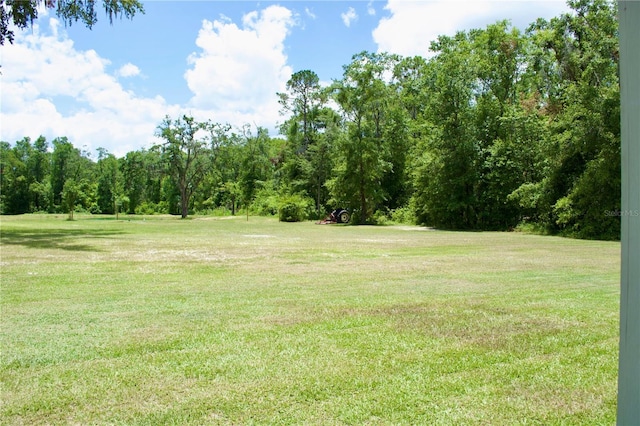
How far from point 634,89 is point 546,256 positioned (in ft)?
41.1

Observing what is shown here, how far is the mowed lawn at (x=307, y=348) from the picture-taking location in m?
3.15

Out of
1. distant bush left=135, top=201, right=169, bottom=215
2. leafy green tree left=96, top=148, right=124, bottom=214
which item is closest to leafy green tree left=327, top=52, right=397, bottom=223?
distant bush left=135, top=201, right=169, bottom=215

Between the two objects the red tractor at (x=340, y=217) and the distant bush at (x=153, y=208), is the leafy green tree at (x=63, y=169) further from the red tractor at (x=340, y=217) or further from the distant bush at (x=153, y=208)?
the red tractor at (x=340, y=217)

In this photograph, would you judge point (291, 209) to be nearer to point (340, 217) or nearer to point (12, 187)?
point (340, 217)

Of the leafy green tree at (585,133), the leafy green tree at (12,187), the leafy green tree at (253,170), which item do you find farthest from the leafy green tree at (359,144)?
the leafy green tree at (12,187)

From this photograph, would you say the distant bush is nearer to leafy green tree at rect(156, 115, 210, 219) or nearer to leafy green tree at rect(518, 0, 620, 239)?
leafy green tree at rect(156, 115, 210, 219)

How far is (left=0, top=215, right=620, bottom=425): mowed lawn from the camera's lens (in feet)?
10.3

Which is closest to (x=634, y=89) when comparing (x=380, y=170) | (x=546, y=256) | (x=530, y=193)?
(x=546, y=256)

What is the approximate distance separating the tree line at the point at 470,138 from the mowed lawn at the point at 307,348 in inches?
625

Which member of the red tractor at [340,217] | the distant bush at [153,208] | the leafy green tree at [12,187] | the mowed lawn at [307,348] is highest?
the leafy green tree at [12,187]

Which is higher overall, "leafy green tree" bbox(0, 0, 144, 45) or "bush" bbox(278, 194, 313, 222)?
"leafy green tree" bbox(0, 0, 144, 45)

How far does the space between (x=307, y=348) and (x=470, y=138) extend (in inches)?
1077

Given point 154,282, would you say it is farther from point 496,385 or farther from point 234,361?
point 496,385

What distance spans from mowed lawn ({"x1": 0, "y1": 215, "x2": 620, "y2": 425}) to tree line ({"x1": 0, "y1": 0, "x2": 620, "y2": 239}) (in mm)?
15864
